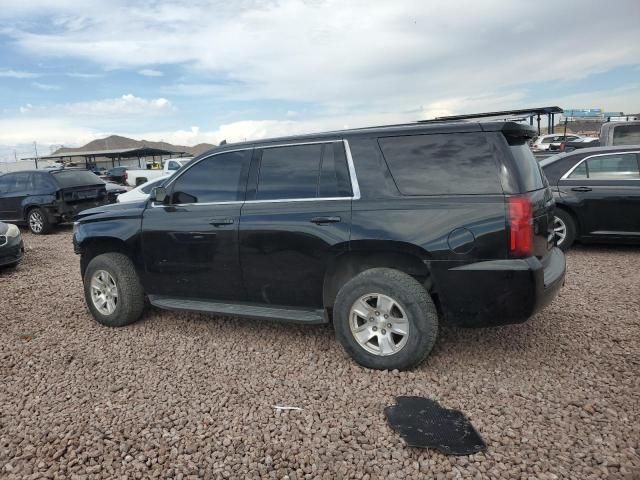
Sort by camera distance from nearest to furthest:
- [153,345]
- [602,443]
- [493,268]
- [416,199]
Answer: [602,443]
[493,268]
[416,199]
[153,345]

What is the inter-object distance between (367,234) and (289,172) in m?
0.90

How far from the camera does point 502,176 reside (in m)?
3.27

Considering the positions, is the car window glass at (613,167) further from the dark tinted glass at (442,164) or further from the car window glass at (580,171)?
the dark tinted glass at (442,164)

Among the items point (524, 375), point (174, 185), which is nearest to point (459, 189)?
point (524, 375)

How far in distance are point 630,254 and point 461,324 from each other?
5116 mm

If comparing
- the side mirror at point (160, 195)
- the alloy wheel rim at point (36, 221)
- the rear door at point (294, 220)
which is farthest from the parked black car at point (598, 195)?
the alloy wheel rim at point (36, 221)

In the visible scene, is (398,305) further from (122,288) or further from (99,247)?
(99,247)

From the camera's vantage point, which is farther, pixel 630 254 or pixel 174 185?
pixel 630 254

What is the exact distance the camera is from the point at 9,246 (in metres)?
7.40

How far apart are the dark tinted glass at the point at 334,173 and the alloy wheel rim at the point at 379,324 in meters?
0.82

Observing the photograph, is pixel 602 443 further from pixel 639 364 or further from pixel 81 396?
pixel 81 396

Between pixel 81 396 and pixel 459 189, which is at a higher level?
pixel 459 189

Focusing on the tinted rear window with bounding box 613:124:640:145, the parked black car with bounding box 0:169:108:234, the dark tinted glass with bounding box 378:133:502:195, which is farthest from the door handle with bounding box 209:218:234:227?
the tinted rear window with bounding box 613:124:640:145

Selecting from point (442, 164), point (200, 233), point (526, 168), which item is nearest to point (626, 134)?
point (526, 168)
